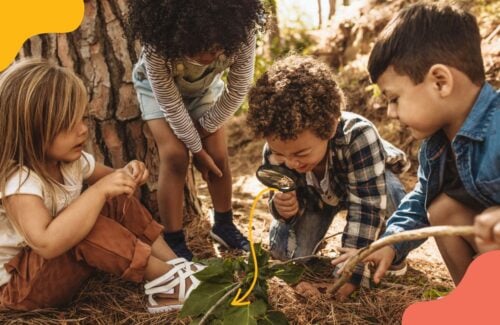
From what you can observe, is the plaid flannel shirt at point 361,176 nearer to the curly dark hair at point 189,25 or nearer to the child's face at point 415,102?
the child's face at point 415,102

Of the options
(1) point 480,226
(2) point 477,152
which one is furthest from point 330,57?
(1) point 480,226

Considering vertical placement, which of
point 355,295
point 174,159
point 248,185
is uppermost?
point 174,159

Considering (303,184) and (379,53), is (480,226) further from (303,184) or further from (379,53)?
(303,184)

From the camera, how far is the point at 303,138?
2004mm

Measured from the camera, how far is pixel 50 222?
1.83 metres

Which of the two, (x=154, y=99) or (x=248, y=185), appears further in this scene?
(x=248, y=185)

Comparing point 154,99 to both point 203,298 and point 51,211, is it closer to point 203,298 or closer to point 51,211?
point 51,211

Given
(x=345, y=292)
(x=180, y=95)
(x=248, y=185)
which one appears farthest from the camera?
(x=248, y=185)

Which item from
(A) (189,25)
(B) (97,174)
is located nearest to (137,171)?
(B) (97,174)

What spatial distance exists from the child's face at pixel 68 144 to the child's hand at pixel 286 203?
0.88 metres

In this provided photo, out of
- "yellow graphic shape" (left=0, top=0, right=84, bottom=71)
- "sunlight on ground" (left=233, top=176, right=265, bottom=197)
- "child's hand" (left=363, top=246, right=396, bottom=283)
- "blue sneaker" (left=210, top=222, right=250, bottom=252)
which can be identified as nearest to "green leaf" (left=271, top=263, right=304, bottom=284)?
"child's hand" (left=363, top=246, right=396, bottom=283)

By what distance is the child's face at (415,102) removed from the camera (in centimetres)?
164

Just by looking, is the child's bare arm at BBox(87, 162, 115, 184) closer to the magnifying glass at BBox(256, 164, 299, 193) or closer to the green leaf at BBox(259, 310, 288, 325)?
the magnifying glass at BBox(256, 164, 299, 193)

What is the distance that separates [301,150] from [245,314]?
27.0 inches
